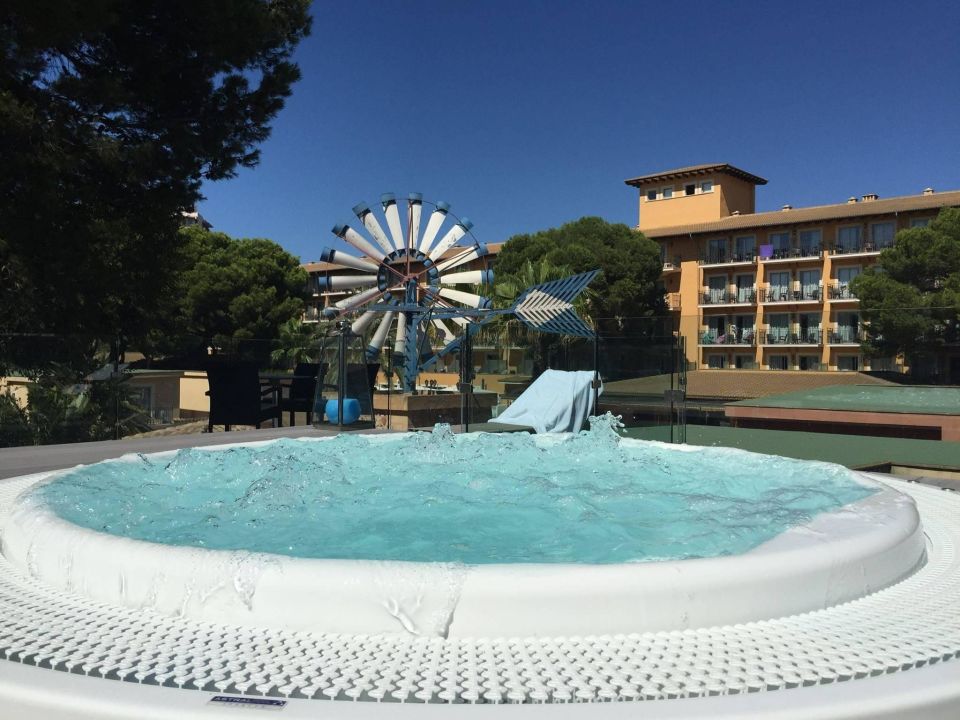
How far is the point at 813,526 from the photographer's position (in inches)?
112

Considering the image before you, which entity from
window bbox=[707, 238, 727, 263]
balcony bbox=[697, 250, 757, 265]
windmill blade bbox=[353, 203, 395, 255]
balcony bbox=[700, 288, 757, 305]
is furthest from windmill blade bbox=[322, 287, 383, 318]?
window bbox=[707, 238, 727, 263]

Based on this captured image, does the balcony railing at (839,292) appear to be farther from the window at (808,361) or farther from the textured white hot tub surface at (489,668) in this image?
the textured white hot tub surface at (489,668)

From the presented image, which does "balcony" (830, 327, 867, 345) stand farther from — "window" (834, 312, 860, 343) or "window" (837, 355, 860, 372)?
"window" (837, 355, 860, 372)

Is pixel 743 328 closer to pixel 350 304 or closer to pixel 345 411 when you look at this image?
pixel 350 304

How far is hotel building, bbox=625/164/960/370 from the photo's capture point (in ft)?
105

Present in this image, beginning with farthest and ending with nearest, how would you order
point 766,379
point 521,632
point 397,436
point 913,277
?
A: point 913,277 → point 766,379 → point 397,436 → point 521,632

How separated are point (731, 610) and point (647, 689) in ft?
2.21

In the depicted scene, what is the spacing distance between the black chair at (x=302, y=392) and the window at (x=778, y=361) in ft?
92.4

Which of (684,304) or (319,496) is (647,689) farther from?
(684,304)

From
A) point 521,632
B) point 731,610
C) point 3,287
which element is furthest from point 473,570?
point 3,287

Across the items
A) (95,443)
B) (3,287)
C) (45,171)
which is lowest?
(95,443)

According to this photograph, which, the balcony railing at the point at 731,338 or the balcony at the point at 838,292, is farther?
the balcony railing at the point at 731,338

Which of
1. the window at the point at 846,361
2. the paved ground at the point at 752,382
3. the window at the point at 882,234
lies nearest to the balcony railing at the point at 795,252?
the window at the point at 882,234

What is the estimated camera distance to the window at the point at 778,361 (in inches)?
1330
